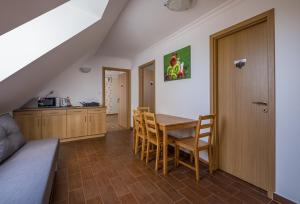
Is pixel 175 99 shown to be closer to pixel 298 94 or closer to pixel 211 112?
pixel 211 112

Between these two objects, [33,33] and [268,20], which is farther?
[268,20]

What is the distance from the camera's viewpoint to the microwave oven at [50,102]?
12.0 ft

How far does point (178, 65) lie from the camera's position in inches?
119

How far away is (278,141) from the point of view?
1.63 m

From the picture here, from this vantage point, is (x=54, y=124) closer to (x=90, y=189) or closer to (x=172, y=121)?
(x=90, y=189)

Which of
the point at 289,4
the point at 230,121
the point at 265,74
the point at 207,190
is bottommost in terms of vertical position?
the point at 207,190

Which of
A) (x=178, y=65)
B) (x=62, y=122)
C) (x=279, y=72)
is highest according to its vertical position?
(x=178, y=65)

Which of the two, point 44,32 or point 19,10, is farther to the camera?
point 44,32

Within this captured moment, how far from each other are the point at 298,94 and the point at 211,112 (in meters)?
1.05

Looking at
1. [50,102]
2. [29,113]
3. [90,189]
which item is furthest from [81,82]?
[90,189]

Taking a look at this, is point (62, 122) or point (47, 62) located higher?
point (47, 62)

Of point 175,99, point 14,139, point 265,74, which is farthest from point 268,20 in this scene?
point 14,139

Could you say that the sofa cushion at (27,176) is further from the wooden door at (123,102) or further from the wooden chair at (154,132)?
the wooden door at (123,102)

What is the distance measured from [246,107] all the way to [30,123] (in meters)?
4.15
